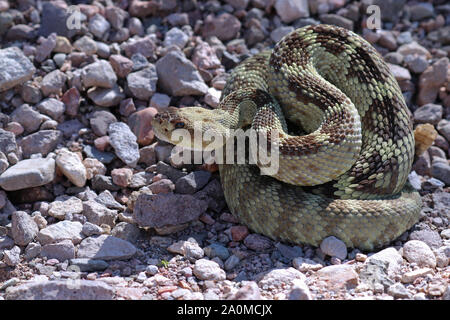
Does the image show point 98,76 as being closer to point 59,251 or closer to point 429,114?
point 59,251

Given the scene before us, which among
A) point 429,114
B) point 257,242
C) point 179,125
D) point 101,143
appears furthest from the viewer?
point 429,114

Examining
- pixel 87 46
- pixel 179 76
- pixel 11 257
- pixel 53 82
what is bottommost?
pixel 11 257

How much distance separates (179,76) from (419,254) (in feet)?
10.3

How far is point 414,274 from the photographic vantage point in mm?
4402

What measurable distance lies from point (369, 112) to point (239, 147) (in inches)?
48.7

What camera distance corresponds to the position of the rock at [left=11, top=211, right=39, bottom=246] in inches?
188

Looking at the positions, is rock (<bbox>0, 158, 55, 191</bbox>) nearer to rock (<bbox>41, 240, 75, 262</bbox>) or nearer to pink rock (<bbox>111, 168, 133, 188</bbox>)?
pink rock (<bbox>111, 168, 133, 188</bbox>)

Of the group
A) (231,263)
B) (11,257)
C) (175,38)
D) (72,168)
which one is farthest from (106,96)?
(231,263)

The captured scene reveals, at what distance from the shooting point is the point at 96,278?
4.43 metres

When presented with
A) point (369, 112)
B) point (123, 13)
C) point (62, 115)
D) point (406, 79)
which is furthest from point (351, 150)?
point (123, 13)

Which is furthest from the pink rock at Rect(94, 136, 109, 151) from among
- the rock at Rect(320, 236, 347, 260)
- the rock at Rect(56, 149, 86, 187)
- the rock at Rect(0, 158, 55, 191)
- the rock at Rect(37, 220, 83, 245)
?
the rock at Rect(320, 236, 347, 260)

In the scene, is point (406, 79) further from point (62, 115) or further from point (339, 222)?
point (62, 115)

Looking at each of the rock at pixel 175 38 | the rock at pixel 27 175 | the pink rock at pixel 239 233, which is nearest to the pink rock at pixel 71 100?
the rock at pixel 27 175

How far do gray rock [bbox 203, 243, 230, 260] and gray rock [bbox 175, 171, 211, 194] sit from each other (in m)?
0.77
